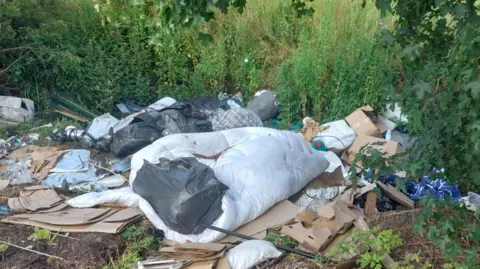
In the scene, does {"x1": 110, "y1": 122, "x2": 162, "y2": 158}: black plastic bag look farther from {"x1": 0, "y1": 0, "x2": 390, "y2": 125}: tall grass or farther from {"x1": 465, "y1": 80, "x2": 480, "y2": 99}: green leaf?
{"x1": 465, "y1": 80, "x2": 480, "y2": 99}: green leaf

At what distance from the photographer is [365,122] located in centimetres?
623

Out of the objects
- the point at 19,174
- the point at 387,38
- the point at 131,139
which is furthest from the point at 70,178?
the point at 387,38

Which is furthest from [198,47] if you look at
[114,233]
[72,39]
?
[114,233]

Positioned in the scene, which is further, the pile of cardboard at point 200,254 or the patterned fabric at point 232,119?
the patterned fabric at point 232,119

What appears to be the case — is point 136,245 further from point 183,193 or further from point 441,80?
point 441,80

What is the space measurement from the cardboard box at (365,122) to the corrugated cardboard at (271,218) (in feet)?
6.86

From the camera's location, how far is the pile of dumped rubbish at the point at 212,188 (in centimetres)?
381

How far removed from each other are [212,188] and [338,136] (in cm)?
253

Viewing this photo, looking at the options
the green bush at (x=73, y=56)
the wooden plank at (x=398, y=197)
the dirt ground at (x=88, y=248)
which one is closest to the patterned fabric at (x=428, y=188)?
the wooden plank at (x=398, y=197)

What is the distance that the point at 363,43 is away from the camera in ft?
21.9

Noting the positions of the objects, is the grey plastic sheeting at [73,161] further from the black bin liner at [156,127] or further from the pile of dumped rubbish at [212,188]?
the black bin liner at [156,127]

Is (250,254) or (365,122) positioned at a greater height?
(250,254)

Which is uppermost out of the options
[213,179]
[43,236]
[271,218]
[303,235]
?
[213,179]

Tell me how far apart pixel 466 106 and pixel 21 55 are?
19.4 ft
